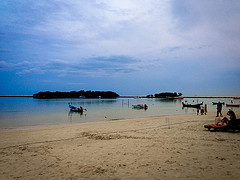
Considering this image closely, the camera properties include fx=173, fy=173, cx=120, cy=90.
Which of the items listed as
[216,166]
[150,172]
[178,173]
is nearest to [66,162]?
[150,172]

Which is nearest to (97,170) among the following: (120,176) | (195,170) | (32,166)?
(120,176)

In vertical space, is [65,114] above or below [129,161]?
below

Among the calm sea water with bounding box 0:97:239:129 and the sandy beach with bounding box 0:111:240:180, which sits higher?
the sandy beach with bounding box 0:111:240:180

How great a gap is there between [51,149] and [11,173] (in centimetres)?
264

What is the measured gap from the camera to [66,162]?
6062 millimetres

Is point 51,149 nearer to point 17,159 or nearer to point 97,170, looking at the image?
point 17,159

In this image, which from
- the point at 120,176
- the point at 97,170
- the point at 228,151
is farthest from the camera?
the point at 228,151

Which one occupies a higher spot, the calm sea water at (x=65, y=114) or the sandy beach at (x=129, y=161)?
the sandy beach at (x=129, y=161)

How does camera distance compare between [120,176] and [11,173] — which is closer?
[120,176]

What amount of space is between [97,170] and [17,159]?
3.57m

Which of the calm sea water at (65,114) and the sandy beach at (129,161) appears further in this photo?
the calm sea water at (65,114)

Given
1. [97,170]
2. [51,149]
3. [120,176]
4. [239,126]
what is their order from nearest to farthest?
[120,176] < [97,170] < [51,149] < [239,126]

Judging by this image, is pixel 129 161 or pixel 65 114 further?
pixel 65 114

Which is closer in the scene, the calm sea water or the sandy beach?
the sandy beach
